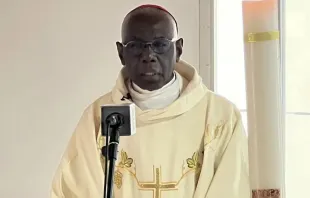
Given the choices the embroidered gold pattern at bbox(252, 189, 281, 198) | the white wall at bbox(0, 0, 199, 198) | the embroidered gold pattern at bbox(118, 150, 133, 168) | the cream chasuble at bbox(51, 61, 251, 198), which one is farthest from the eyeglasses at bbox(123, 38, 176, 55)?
the white wall at bbox(0, 0, 199, 198)

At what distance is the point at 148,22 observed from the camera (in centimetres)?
97

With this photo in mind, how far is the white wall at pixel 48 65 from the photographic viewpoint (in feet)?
5.47

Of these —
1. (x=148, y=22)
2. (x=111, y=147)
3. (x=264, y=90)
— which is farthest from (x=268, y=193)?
(x=148, y=22)

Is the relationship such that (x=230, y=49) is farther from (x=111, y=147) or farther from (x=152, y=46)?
(x=111, y=147)

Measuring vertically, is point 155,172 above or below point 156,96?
below

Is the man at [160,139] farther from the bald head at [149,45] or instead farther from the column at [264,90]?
the column at [264,90]

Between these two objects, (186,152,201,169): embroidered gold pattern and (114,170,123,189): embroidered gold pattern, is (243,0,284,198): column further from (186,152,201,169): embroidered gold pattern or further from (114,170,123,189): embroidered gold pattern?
(114,170,123,189): embroidered gold pattern

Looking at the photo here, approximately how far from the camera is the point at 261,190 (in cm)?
86

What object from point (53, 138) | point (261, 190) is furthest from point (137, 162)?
point (53, 138)

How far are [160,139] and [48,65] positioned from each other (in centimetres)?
78

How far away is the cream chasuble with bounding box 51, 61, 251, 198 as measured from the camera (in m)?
0.97
